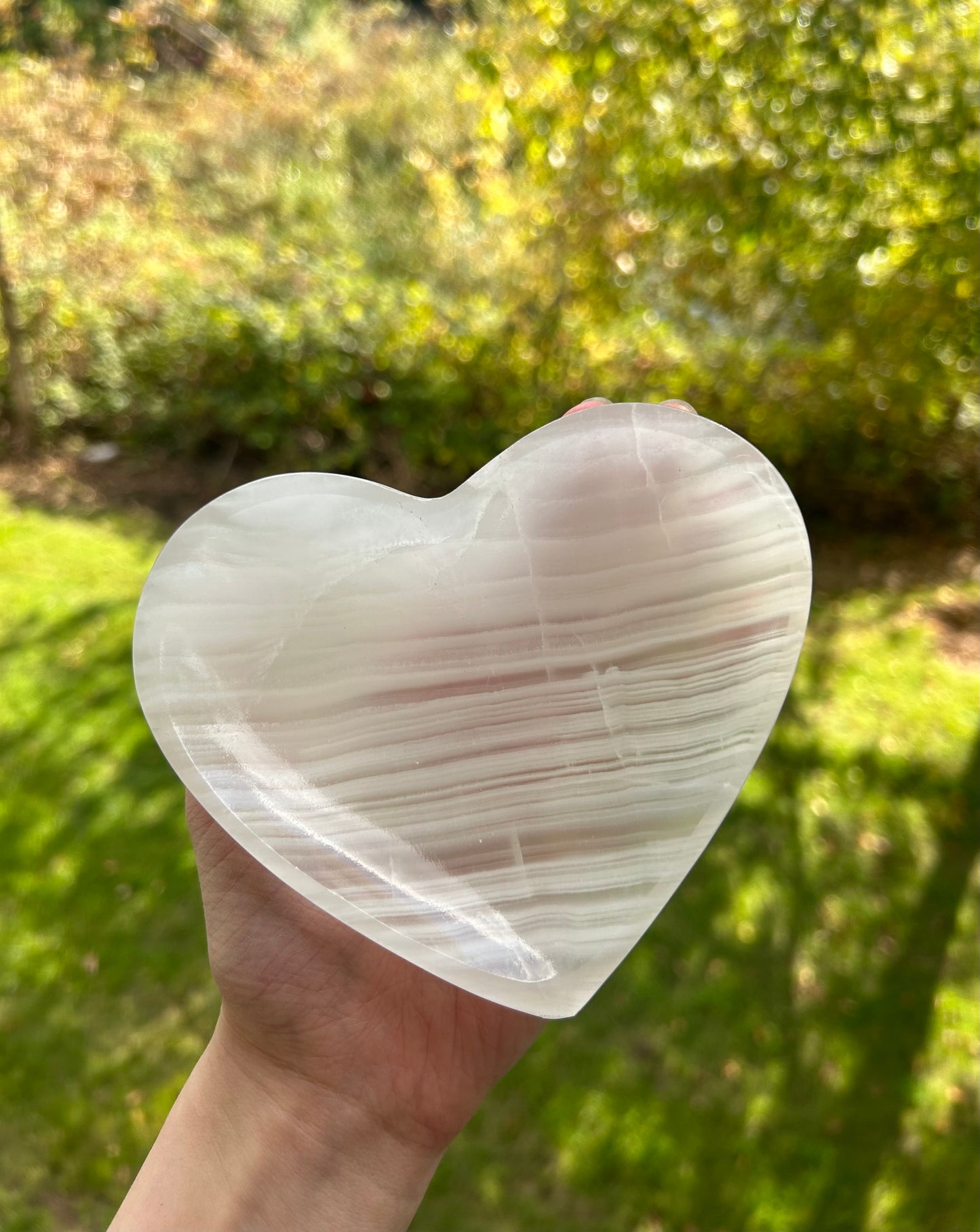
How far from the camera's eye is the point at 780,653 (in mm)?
1518

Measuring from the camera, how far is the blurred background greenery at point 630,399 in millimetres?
2506

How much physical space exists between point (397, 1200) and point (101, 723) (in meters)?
2.66

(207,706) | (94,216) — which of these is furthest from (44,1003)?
(94,216)

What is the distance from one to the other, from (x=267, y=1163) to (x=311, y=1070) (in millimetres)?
157

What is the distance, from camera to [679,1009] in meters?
2.79

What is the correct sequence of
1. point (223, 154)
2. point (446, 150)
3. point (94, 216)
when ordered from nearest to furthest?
point (94, 216) < point (446, 150) < point (223, 154)

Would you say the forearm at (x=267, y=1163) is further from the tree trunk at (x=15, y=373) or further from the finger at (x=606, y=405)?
the tree trunk at (x=15, y=373)

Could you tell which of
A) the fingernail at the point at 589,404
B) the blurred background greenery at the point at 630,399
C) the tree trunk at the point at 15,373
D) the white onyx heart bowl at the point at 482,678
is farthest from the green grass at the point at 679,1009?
the tree trunk at the point at 15,373

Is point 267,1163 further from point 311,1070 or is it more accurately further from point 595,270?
point 595,270

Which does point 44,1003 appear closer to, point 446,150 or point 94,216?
point 94,216

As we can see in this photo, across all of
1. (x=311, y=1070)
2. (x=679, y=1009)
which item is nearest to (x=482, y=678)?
(x=311, y=1070)

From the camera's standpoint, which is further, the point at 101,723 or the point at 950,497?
the point at 950,497

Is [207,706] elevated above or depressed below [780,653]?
below

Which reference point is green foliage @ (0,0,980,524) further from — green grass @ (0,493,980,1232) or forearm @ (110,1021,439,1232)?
forearm @ (110,1021,439,1232)
